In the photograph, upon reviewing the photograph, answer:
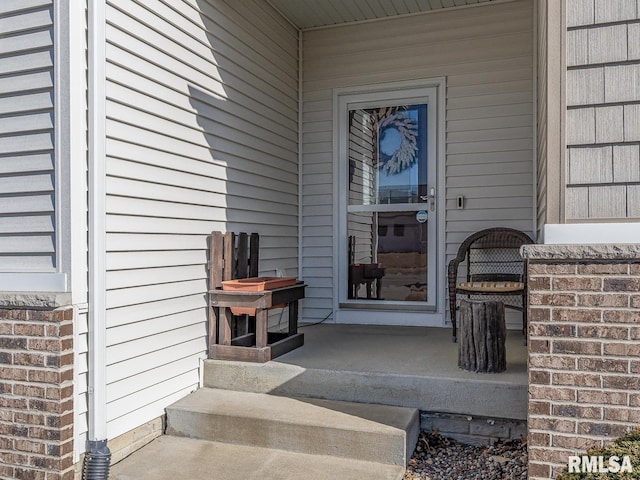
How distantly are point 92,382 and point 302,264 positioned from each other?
2682mm

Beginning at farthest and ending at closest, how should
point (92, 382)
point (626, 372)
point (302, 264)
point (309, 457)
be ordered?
point (302, 264), point (309, 457), point (92, 382), point (626, 372)

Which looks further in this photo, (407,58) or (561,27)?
(407,58)

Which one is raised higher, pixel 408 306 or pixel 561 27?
pixel 561 27

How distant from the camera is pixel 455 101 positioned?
456 cm

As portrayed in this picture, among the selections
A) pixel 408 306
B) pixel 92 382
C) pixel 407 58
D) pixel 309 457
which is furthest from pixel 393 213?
pixel 92 382

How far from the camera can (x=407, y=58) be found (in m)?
4.67

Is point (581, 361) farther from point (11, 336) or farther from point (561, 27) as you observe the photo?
point (11, 336)

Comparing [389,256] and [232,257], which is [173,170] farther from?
[389,256]

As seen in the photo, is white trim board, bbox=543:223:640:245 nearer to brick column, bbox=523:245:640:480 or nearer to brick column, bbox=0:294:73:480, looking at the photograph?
brick column, bbox=523:245:640:480

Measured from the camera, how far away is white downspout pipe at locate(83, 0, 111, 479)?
2.49 m

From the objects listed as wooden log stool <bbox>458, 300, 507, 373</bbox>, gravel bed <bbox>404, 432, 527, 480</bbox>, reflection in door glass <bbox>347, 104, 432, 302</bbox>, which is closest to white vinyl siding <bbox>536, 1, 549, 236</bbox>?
wooden log stool <bbox>458, 300, 507, 373</bbox>

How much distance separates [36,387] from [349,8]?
370 centimetres

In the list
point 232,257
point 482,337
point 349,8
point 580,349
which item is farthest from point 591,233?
point 349,8

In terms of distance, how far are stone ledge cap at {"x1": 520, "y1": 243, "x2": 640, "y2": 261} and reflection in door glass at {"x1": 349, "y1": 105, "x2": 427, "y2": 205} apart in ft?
8.24
